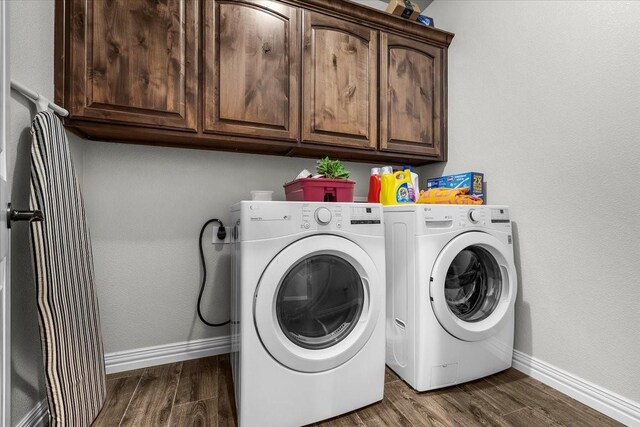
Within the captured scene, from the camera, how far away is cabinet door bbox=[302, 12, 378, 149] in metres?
1.70

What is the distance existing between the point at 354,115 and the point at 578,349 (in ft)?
5.49

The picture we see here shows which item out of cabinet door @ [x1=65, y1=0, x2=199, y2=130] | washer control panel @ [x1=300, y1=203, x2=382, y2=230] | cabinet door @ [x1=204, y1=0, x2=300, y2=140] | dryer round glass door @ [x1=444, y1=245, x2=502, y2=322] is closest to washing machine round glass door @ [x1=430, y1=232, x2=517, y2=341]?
dryer round glass door @ [x1=444, y1=245, x2=502, y2=322]

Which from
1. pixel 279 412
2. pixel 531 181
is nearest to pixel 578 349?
pixel 531 181

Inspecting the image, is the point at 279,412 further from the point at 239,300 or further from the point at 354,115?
the point at 354,115

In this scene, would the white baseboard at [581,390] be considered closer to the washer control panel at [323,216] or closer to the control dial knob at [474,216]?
the control dial knob at [474,216]

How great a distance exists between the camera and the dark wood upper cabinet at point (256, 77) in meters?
1.32

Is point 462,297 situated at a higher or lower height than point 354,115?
lower

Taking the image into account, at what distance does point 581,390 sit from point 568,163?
3.53 ft

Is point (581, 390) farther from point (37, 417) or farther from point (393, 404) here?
point (37, 417)

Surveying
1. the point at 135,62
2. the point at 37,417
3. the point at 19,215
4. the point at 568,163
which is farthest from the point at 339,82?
the point at 37,417

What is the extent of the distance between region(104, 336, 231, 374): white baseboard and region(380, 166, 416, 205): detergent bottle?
52.9 inches

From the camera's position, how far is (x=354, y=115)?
1.82 meters

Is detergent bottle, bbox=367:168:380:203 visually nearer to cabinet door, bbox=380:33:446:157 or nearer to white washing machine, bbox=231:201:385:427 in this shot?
cabinet door, bbox=380:33:446:157

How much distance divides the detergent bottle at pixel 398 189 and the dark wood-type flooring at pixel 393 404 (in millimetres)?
979
